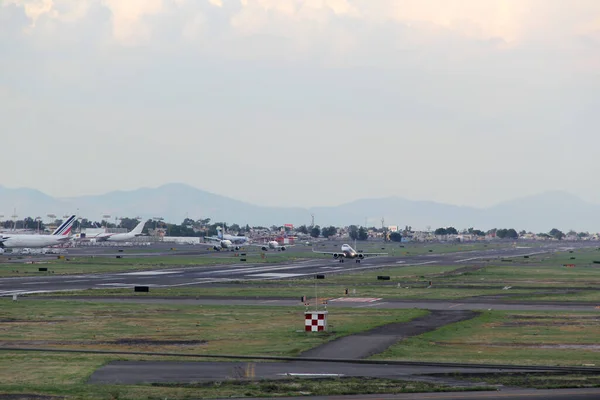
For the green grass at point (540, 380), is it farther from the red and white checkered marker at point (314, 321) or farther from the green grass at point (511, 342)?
the red and white checkered marker at point (314, 321)

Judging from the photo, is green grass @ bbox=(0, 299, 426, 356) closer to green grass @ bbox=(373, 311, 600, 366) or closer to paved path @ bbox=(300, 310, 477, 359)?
paved path @ bbox=(300, 310, 477, 359)

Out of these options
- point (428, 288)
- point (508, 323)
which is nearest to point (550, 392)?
point (508, 323)

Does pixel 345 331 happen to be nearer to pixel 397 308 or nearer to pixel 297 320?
pixel 297 320

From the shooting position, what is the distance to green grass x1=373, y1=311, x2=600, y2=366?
→ 125 feet

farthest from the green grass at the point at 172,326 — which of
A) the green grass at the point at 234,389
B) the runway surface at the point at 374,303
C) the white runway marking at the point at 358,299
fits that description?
the white runway marking at the point at 358,299

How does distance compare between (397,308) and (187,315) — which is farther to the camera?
(397,308)

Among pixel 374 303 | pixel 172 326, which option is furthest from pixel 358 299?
pixel 172 326

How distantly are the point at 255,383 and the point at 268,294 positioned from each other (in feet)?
166

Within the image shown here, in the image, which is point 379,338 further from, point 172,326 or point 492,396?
point 492,396

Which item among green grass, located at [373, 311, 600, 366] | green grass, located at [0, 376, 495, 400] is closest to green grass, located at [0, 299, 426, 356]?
green grass, located at [373, 311, 600, 366]

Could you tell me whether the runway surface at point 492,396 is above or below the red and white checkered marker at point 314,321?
below

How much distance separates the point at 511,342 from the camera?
4475 cm

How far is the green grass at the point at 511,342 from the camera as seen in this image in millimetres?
38188

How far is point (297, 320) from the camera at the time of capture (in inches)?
2192
